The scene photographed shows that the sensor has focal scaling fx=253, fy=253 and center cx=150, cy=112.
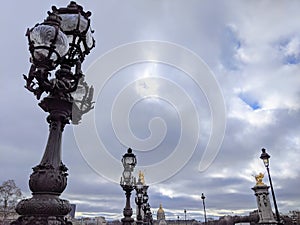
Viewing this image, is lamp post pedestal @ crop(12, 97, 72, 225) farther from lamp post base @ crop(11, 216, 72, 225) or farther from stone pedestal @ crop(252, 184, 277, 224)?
stone pedestal @ crop(252, 184, 277, 224)

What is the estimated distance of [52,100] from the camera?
11.9 ft

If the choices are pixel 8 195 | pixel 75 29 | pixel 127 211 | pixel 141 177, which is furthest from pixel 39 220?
pixel 8 195

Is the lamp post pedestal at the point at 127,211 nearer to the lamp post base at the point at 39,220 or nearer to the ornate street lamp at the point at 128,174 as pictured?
the ornate street lamp at the point at 128,174

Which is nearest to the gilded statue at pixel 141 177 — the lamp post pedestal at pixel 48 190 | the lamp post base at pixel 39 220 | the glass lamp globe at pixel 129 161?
the glass lamp globe at pixel 129 161

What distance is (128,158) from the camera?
8.40m

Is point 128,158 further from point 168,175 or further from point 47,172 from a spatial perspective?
point 47,172

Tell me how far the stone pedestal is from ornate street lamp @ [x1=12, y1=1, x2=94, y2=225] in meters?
15.9

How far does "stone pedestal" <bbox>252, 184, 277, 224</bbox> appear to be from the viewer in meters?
16.3

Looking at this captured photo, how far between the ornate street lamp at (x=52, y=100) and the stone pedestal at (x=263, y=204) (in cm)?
1591

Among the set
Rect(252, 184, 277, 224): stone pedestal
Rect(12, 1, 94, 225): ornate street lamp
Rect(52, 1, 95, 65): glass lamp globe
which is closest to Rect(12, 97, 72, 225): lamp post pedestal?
Rect(12, 1, 94, 225): ornate street lamp

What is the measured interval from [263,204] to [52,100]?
55.7 feet

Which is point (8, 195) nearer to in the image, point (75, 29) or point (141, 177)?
point (141, 177)

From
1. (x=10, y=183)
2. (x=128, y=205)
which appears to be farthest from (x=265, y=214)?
(x=10, y=183)

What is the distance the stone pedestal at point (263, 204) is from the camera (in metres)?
16.3
